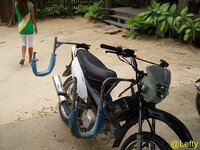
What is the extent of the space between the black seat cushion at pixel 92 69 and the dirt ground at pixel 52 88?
35.1 inches

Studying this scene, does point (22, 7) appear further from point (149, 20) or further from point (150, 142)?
point (150, 142)

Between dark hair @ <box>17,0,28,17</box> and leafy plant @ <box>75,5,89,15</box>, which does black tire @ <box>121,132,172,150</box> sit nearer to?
dark hair @ <box>17,0,28,17</box>

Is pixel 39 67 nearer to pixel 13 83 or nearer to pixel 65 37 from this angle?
pixel 13 83

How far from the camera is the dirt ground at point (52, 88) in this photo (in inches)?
147

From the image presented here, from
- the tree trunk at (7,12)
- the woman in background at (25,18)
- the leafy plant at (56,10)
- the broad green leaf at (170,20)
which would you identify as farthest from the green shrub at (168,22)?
the tree trunk at (7,12)

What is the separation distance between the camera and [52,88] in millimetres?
5309

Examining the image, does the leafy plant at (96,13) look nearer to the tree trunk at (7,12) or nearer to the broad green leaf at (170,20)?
the tree trunk at (7,12)

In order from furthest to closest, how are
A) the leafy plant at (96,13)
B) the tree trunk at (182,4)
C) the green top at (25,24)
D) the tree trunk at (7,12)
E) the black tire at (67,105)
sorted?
the leafy plant at (96,13) < the tree trunk at (7,12) < the tree trunk at (182,4) < the green top at (25,24) < the black tire at (67,105)

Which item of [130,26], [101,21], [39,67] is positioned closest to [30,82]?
[39,67]

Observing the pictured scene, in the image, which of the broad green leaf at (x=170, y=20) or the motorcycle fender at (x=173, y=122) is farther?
the broad green leaf at (x=170, y=20)

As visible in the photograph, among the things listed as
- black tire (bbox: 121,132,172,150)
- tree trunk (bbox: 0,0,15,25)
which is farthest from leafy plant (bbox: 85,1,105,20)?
black tire (bbox: 121,132,172,150)

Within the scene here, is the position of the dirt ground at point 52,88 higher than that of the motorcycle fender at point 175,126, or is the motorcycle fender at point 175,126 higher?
the motorcycle fender at point 175,126

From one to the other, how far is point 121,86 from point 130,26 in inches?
153

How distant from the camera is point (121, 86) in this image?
5301mm
